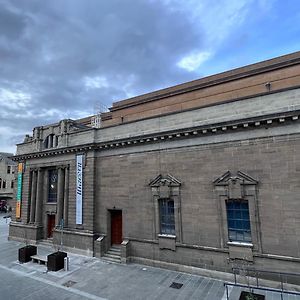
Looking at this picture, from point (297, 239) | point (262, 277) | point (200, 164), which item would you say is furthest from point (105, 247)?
point (297, 239)

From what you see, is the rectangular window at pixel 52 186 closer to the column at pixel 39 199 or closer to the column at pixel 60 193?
the column at pixel 39 199

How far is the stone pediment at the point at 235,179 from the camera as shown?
12578 millimetres

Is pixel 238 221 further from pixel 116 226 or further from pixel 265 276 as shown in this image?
pixel 116 226

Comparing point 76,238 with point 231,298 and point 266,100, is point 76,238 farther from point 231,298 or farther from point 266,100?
point 266,100

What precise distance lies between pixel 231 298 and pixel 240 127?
8141 mm

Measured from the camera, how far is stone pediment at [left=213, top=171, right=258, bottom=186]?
12.6 metres

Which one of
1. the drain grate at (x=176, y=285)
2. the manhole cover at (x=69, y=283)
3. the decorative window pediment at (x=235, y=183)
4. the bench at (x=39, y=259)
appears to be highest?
the decorative window pediment at (x=235, y=183)

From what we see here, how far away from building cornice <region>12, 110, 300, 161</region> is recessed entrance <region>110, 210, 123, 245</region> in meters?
4.82

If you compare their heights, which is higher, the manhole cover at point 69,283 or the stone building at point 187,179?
the stone building at point 187,179

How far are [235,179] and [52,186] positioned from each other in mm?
16252

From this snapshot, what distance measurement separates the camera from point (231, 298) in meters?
10.6

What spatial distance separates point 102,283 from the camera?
41.9 feet

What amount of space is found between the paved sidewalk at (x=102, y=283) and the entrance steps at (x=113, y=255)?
1.65 ft

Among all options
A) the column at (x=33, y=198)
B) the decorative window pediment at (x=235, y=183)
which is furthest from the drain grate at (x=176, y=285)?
the column at (x=33, y=198)
